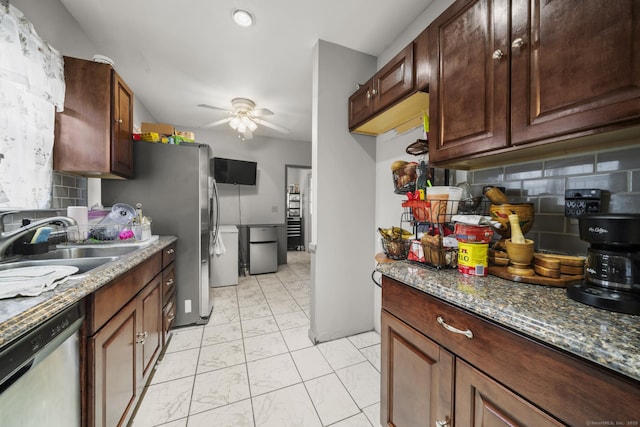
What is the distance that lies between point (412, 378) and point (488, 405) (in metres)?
0.30

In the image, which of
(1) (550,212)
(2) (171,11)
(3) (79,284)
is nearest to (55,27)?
(2) (171,11)

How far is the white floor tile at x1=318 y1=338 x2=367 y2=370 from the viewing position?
1736 millimetres

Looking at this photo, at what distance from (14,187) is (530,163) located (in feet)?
8.66

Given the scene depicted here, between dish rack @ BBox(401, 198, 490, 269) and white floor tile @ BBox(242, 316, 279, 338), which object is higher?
dish rack @ BBox(401, 198, 490, 269)

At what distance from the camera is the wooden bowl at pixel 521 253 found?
86cm

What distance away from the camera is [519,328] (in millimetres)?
584

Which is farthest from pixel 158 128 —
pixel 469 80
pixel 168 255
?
pixel 469 80

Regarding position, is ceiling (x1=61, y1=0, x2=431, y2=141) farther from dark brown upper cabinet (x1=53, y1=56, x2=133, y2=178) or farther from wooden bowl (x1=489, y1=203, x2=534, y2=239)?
wooden bowl (x1=489, y1=203, x2=534, y2=239)

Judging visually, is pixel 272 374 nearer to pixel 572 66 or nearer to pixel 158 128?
pixel 572 66

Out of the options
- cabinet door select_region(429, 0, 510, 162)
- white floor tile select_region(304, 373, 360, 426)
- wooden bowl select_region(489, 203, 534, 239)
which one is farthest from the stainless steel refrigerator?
wooden bowl select_region(489, 203, 534, 239)

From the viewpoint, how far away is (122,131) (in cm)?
180

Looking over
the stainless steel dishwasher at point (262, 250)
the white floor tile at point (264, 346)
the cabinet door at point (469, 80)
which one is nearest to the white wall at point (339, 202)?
the white floor tile at point (264, 346)

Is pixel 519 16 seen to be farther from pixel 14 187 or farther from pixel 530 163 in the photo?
pixel 14 187

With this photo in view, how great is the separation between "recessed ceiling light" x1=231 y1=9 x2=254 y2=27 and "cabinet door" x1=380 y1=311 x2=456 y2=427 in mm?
2197
